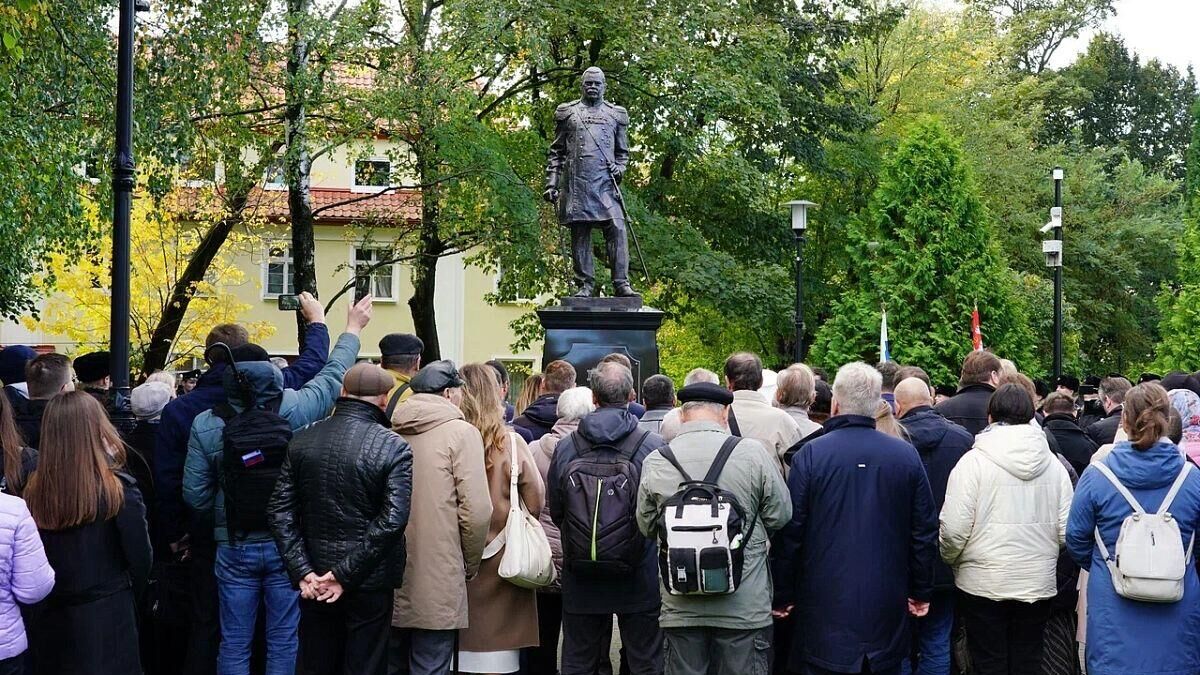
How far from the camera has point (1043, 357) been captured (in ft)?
118

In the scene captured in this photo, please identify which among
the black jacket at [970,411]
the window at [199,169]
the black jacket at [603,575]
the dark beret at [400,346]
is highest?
the window at [199,169]

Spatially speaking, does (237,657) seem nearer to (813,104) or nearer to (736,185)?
(736,185)

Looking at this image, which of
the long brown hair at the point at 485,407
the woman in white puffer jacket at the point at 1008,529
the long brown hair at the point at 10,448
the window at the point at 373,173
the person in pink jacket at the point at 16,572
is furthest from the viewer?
the window at the point at 373,173

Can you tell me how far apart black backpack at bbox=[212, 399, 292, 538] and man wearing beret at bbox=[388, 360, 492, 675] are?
23.8 inches

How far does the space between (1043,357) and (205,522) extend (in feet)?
105

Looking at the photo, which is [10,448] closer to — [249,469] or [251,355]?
[249,469]

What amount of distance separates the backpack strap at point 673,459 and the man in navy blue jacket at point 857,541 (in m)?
0.64

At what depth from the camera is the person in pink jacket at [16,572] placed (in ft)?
17.1

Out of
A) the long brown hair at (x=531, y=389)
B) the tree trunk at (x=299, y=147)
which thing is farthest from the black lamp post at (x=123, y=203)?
the tree trunk at (x=299, y=147)

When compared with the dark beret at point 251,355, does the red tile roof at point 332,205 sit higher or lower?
higher

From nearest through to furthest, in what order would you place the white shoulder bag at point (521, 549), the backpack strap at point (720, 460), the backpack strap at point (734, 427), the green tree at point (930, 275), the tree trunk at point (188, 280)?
the backpack strap at point (720, 460)
the white shoulder bag at point (521, 549)
the backpack strap at point (734, 427)
the tree trunk at point (188, 280)
the green tree at point (930, 275)

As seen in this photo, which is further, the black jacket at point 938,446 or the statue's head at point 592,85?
the statue's head at point 592,85

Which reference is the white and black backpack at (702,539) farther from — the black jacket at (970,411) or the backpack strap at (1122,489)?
the black jacket at (970,411)

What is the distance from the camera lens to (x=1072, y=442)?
8.55 metres
